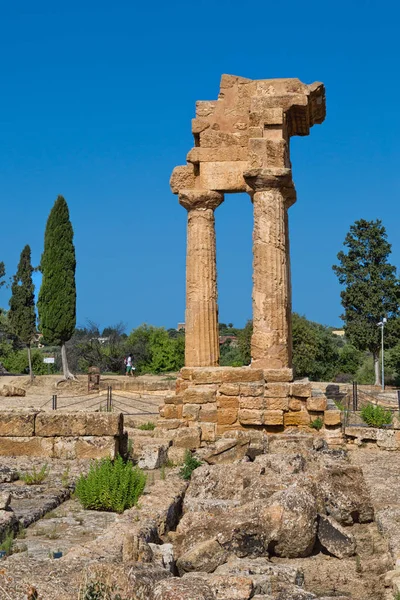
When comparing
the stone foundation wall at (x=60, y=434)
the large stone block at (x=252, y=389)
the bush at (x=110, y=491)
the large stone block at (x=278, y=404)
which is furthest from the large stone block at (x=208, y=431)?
the bush at (x=110, y=491)

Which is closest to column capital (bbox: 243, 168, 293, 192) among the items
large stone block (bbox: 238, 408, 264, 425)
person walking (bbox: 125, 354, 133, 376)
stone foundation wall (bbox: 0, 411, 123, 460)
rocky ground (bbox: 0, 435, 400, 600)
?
large stone block (bbox: 238, 408, 264, 425)

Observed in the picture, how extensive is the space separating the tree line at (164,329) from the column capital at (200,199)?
2173 cm

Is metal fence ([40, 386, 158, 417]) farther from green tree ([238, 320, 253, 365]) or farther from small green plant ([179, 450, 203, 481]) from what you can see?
green tree ([238, 320, 253, 365])

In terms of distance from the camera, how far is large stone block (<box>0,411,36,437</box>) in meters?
10.7

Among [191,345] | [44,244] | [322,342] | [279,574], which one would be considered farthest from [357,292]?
[279,574]

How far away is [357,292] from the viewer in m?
44.5

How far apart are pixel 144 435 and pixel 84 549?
9.21m

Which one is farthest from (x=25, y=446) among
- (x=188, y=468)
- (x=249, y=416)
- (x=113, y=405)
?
(x=113, y=405)

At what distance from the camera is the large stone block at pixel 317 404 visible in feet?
47.2

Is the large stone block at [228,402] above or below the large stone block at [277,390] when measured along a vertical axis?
below

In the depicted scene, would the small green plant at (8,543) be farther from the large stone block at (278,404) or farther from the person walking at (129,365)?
the person walking at (129,365)

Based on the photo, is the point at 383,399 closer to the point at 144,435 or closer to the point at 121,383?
the point at 121,383

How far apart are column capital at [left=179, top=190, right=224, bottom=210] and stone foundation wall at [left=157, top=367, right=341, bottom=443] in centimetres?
360

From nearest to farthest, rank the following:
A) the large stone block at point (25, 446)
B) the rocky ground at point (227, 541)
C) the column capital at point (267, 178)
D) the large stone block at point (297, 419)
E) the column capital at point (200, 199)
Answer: the rocky ground at point (227, 541)
the large stone block at point (25, 446)
the large stone block at point (297, 419)
the column capital at point (267, 178)
the column capital at point (200, 199)
